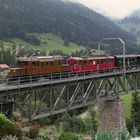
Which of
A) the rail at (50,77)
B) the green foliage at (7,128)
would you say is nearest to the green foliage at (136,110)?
the rail at (50,77)

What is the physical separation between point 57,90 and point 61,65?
3.37 meters

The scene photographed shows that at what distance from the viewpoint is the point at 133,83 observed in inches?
2516

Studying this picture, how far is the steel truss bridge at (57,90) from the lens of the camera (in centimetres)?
3844

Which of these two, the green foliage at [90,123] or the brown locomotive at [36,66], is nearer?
the brown locomotive at [36,66]

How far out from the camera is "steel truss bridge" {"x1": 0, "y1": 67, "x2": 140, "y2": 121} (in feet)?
126

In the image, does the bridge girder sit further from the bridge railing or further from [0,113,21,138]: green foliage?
[0,113,21,138]: green foliage

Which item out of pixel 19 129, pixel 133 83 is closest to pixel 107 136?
pixel 19 129

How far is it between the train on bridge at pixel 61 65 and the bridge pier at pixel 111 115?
15.9 ft

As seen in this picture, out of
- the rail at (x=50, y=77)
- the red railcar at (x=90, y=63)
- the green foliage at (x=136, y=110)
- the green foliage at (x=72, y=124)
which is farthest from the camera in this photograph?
the green foliage at (x=136, y=110)

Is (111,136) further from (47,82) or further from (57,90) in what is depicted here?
(57,90)

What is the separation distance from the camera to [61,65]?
50750mm

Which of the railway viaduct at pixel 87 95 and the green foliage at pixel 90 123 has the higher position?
the railway viaduct at pixel 87 95

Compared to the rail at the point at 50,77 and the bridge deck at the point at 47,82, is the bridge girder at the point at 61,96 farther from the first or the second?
the rail at the point at 50,77

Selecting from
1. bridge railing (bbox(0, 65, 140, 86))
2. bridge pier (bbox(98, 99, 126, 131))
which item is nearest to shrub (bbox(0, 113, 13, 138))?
bridge railing (bbox(0, 65, 140, 86))
